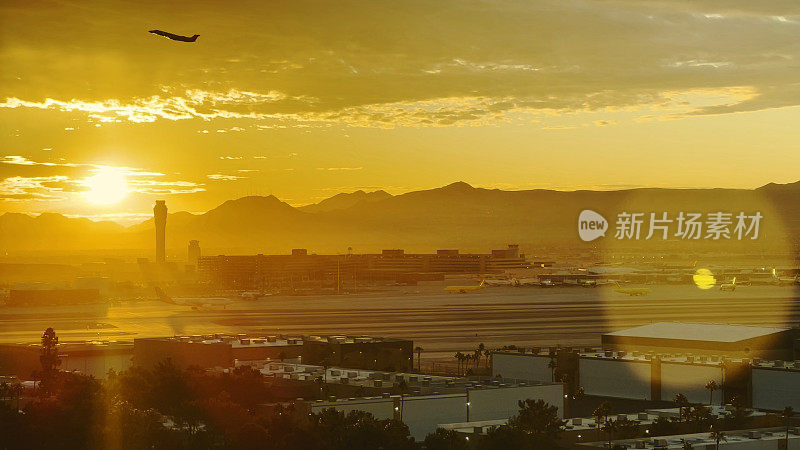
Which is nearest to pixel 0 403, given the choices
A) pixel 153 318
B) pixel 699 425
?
pixel 699 425

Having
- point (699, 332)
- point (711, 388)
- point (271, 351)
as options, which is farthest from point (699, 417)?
point (699, 332)

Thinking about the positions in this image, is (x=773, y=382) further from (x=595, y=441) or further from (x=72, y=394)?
(x=72, y=394)

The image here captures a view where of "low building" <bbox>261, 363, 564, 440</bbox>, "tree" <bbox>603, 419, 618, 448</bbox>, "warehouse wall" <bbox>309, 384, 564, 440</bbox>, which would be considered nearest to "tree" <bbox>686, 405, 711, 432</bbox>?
"tree" <bbox>603, 419, 618, 448</bbox>

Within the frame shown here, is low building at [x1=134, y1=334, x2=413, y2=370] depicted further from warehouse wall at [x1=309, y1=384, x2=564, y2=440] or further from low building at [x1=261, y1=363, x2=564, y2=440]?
warehouse wall at [x1=309, y1=384, x2=564, y2=440]

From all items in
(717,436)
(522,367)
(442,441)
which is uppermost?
(522,367)

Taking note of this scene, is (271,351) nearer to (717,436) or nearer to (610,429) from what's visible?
(610,429)

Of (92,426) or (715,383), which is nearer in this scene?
(92,426)
